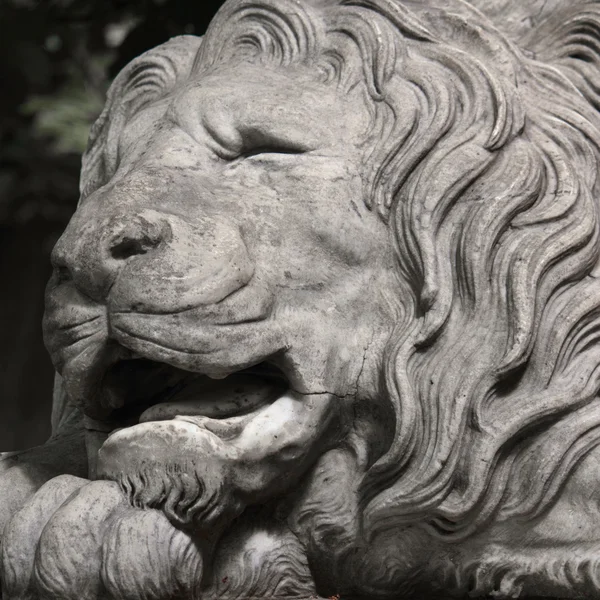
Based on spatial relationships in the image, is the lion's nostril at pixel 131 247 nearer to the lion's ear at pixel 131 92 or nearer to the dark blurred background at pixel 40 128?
the lion's ear at pixel 131 92

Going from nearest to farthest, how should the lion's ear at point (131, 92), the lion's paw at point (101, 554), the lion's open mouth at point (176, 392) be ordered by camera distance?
the lion's paw at point (101, 554)
the lion's open mouth at point (176, 392)
the lion's ear at point (131, 92)

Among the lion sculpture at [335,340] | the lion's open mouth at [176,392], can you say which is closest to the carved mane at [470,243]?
the lion sculpture at [335,340]

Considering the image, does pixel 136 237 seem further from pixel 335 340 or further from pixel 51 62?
pixel 51 62

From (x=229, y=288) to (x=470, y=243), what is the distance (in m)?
0.31

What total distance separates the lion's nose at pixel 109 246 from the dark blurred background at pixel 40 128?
1.42 metres

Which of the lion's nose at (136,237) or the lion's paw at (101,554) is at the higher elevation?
the lion's nose at (136,237)

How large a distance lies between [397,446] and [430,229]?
0.28m

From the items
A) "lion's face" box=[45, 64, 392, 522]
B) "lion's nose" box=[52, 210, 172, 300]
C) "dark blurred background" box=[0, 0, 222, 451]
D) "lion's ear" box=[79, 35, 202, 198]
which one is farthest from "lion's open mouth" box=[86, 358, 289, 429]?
"dark blurred background" box=[0, 0, 222, 451]

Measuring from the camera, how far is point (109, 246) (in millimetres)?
1581

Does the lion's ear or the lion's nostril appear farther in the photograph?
the lion's ear

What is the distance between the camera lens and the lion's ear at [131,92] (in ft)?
6.20

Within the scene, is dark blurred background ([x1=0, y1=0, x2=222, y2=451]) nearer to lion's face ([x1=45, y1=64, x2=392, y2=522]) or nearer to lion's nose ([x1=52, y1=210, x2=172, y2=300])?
lion's face ([x1=45, y1=64, x2=392, y2=522])

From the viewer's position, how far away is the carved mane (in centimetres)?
157

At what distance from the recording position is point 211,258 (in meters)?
1.57
